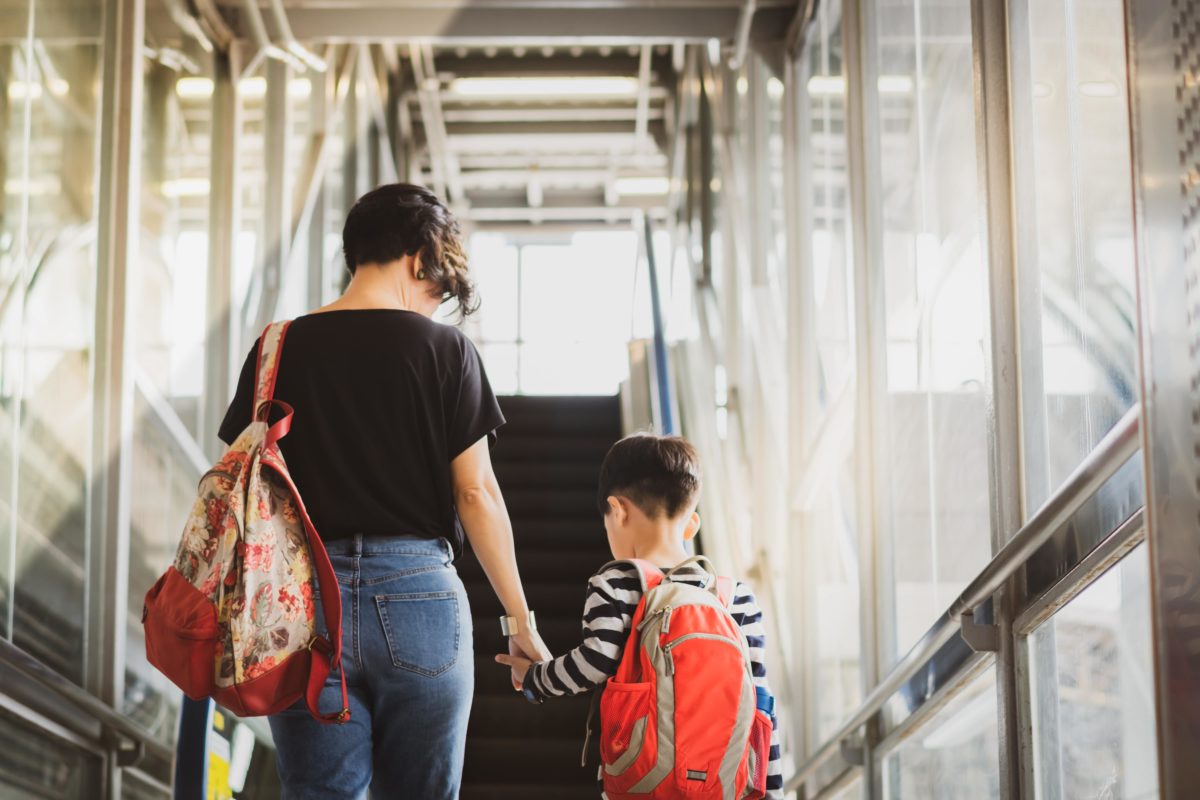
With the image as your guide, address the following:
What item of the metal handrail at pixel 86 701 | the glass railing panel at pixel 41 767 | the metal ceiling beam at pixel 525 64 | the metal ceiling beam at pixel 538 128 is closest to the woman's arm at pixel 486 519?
the metal handrail at pixel 86 701

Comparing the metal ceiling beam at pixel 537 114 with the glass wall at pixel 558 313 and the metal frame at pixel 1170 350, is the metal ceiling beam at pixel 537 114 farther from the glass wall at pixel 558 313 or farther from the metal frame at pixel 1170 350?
the metal frame at pixel 1170 350

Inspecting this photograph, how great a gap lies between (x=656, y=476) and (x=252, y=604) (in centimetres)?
82

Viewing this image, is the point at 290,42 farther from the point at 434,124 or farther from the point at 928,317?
the point at 434,124

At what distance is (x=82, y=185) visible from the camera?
4109mm

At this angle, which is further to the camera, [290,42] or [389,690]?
[290,42]

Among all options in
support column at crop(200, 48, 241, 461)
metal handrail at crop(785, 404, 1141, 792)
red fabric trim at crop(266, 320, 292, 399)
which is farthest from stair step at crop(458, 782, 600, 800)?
red fabric trim at crop(266, 320, 292, 399)

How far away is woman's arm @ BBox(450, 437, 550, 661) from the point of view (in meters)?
2.29

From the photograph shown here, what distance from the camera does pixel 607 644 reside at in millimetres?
2396

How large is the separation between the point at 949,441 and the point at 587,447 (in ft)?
13.8

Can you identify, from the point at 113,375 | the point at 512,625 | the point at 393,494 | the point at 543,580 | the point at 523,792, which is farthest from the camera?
the point at 543,580

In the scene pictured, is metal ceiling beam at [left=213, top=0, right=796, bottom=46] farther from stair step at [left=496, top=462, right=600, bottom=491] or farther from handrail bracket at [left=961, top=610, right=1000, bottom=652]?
handrail bracket at [left=961, top=610, right=1000, bottom=652]

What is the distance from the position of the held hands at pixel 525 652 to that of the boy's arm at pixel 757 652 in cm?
36

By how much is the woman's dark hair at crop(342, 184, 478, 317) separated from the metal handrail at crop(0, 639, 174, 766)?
136cm

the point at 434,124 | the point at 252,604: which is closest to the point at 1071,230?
the point at 252,604
